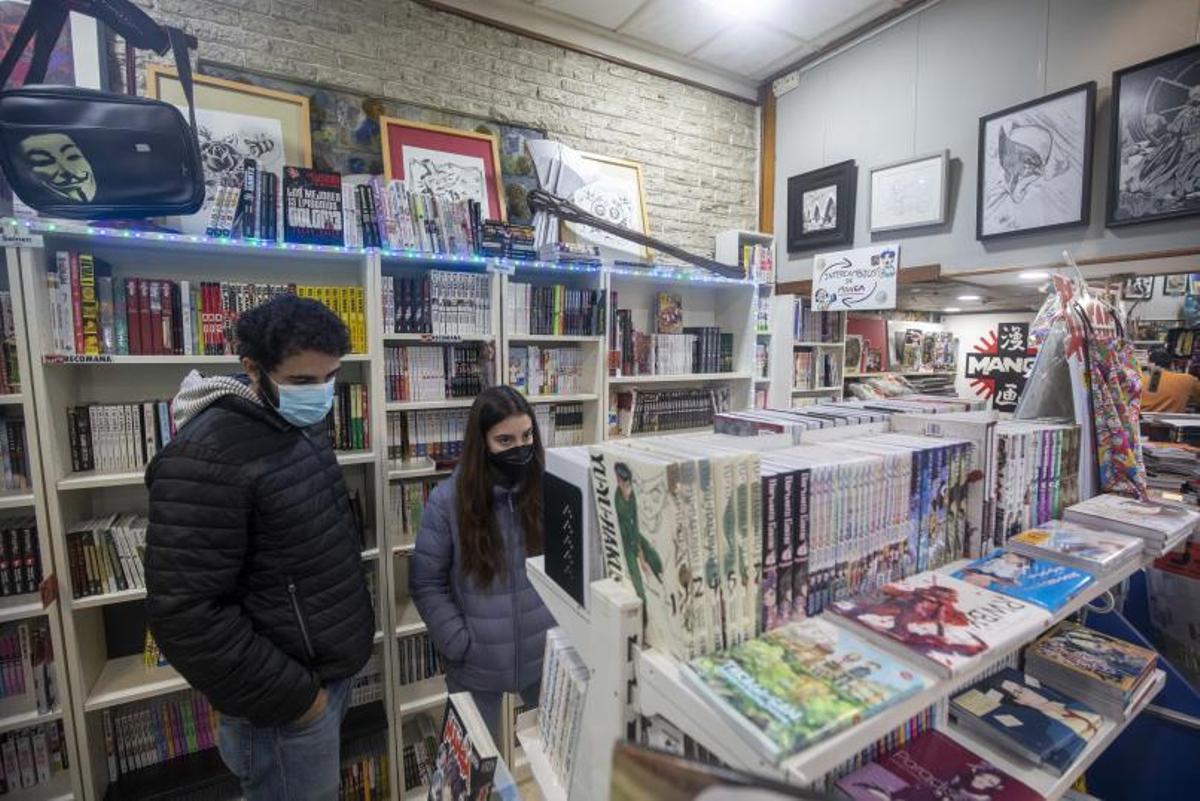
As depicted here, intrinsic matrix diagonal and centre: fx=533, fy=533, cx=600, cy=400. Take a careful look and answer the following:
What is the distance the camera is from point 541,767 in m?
1.10

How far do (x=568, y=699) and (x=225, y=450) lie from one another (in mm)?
987

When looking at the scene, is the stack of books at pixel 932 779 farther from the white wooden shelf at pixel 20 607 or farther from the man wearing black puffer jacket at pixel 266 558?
the white wooden shelf at pixel 20 607

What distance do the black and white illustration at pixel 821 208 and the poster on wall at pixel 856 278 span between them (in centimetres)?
21

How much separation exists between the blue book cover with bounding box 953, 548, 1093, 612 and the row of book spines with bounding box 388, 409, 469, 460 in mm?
1983

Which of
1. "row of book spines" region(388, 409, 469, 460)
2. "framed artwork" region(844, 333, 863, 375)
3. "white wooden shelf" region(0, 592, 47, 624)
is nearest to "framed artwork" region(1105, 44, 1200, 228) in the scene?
"framed artwork" region(844, 333, 863, 375)

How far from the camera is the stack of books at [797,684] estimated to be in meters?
0.60

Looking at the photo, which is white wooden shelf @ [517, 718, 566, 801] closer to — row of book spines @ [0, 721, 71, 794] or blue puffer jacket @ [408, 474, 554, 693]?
blue puffer jacket @ [408, 474, 554, 693]

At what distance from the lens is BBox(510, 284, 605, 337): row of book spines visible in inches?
103

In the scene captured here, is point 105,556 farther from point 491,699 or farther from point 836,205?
point 836,205

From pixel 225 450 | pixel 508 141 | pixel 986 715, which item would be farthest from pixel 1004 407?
pixel 225 450

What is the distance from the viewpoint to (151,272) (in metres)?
2.10

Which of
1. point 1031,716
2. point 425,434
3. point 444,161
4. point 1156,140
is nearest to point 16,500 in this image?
point 425,434

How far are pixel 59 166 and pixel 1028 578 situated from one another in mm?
2667

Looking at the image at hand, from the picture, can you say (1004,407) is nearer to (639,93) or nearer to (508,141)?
(639,93)
